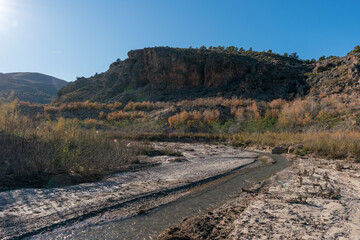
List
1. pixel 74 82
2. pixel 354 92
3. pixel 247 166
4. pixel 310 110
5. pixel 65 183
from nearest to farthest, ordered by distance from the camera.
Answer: pixel 65 183, pixel 247 166, pixel 310 110, pixel 354 92, pixel 74 82

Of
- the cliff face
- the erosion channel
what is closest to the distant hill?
the cliff face

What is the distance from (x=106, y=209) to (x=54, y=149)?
2.92 m

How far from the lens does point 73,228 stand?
10.1ft

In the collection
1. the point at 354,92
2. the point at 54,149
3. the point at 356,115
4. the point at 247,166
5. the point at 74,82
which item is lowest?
the point at 247,166

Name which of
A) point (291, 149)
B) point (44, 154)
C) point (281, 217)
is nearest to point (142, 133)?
point (291, 149)

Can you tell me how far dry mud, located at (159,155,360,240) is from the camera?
9.11ft

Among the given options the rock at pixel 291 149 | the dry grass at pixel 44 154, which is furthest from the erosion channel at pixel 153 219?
the rock at pixel 291 149

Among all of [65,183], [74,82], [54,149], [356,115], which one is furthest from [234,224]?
[74,82]

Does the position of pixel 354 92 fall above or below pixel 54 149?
above

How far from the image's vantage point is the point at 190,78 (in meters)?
45.0

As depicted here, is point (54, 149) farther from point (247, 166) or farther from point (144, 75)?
Result: point (144, 75)

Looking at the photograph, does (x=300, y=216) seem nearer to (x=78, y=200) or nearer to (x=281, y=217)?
(x=281, y=217)

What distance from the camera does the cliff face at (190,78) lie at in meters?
38.4

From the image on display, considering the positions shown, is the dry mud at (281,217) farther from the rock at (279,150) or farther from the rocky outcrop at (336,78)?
the rocky outcrop at (336,78)
